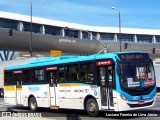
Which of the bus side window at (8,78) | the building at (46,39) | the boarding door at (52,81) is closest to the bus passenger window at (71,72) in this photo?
the boarding door at (52,81)

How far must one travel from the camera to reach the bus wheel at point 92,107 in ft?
51.8

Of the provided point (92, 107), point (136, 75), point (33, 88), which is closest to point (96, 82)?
point (92, 107)

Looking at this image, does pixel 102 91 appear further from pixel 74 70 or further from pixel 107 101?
pixel 74 70

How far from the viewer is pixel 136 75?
15.1m

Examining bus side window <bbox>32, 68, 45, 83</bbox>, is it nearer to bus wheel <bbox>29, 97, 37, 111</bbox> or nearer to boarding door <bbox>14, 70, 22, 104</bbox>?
bus wheel <bbox>29, 97, 37, 111</bbox>

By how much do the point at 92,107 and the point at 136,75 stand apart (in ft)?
8.24

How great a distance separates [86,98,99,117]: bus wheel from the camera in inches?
622

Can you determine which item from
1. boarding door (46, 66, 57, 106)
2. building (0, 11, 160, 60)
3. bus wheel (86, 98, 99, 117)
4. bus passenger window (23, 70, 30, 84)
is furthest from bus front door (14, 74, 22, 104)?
building (0, 11, 160, 60)

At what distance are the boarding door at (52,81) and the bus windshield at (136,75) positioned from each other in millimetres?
4888

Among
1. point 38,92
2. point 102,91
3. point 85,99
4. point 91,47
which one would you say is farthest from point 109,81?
point 91,47

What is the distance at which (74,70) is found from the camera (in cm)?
1733

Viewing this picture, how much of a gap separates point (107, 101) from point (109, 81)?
84 centimetres

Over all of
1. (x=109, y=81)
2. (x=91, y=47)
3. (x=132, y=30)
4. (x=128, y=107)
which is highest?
(x=132, y=30)

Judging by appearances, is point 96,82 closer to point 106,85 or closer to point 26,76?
point 106,85
